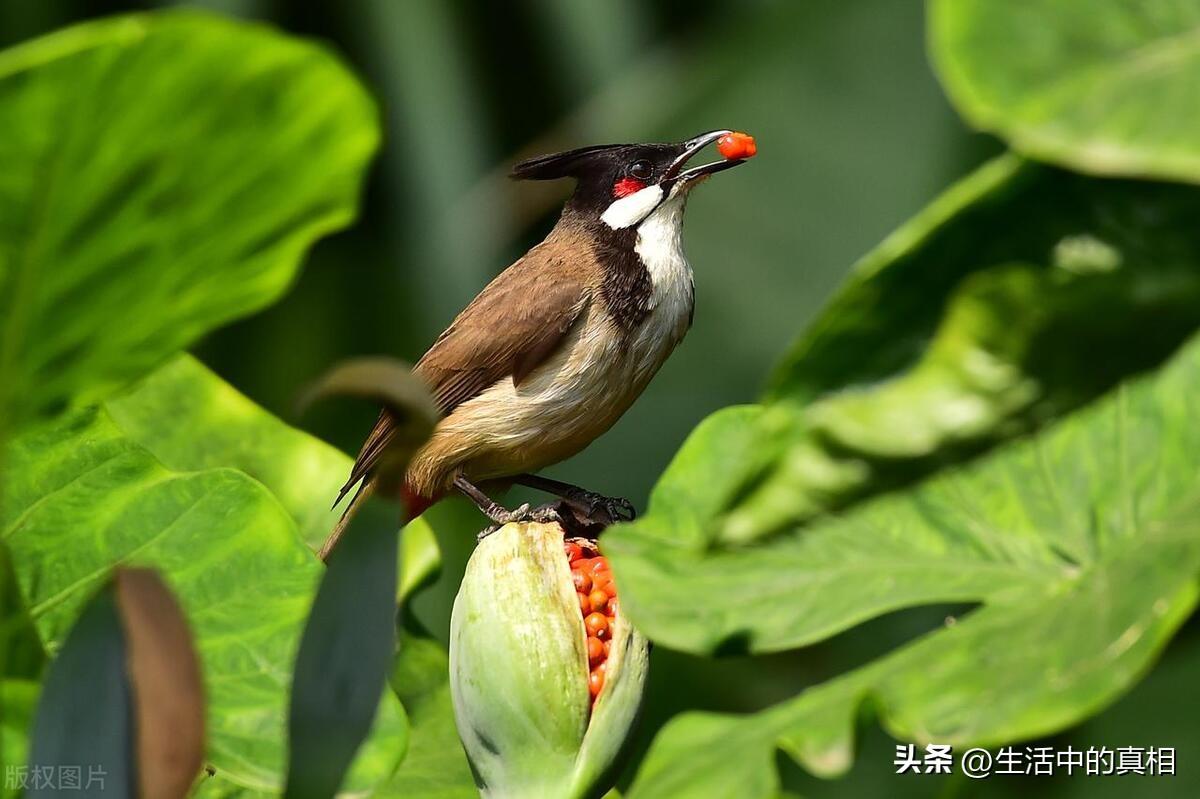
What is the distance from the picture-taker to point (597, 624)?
70 centimetres

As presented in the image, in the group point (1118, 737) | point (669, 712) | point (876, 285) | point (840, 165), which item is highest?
point (876, 285)

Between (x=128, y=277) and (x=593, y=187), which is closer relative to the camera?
(x=128, y=277)

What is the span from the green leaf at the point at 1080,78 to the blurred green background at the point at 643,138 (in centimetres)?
139

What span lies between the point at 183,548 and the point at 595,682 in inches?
8.5

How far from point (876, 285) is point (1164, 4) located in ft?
0.42

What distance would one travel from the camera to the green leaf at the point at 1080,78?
0.42m

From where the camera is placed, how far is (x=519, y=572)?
676 millimetres

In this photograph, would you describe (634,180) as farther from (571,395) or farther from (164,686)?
(164,686)

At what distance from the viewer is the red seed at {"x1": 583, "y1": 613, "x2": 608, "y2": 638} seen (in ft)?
2.27

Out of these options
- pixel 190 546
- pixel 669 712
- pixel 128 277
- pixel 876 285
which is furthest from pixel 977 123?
pixel 669 712

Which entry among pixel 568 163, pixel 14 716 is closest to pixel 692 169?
pixel 568 163

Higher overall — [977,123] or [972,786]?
[977,123]

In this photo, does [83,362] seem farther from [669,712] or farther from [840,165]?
[840,165]

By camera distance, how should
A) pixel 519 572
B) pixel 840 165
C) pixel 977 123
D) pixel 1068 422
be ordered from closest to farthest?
pixel 977 123 < pixel 1068 422 < pixel 519 572 < pixel 840 165
